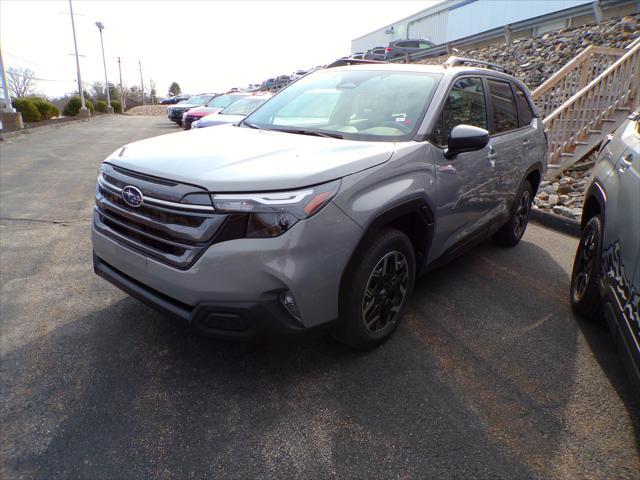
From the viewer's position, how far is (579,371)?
115 inches

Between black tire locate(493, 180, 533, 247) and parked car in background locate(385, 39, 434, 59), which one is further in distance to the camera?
parked car in background locate(385, 39, 434, 59)

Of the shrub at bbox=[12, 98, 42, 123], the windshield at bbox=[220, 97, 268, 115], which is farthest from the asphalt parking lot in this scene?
the shrub at bbox=[12, 98, 42, 123]

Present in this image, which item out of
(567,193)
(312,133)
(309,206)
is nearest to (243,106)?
(567,193)

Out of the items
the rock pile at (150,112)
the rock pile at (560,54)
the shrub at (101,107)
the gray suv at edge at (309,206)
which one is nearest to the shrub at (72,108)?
the rock pile at (150,112)

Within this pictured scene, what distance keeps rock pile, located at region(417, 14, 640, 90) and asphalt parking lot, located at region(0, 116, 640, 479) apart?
11.7 m

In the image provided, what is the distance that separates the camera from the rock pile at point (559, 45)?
12603 mm

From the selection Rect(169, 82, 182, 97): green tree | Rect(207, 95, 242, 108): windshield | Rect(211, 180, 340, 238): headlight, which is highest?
Rect(169, 82, 182, 97): green tree

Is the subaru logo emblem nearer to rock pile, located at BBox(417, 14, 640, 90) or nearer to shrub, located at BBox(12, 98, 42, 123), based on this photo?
rock pile, located at BBox(417, 14, 640, 90)

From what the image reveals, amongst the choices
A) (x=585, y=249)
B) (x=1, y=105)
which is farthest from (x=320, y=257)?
(x=1, y=105)

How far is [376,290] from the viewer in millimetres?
2822

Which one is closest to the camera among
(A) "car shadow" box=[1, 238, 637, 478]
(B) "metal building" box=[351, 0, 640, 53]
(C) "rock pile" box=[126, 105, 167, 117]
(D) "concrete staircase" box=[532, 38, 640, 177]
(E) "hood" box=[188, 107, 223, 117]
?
(A) "car shadow" box=[1, 238, 637, 478]

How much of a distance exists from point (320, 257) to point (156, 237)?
34.3 inches

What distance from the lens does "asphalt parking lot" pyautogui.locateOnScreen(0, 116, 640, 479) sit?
2.11 m

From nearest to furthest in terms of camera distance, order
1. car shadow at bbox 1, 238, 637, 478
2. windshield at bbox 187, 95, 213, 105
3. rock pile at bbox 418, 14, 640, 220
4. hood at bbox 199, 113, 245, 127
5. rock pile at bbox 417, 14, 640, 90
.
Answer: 1. car shadow at bbox 1, 238, 637, 478
2. rock pile at bbox 418, 14, 640, 220
3. hood at bbox 199, 113, 245, 127
4. rock pile at bbox 417, 14, 640, 90
5. windshield at bbox 187, 95, 213, 105
